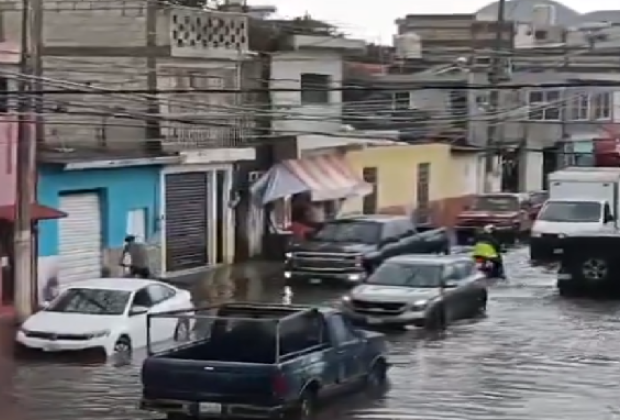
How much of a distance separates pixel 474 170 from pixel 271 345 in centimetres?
4523

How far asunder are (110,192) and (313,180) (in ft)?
34.6

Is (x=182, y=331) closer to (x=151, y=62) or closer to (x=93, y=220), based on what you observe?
(x=93, y=220)

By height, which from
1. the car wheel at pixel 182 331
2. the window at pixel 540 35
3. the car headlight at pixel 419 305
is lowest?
the car headlight at pixel 419 305

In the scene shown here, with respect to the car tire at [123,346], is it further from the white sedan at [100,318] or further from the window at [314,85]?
the window at [314,85]

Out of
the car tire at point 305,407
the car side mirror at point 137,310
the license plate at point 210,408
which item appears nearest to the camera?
the license plate at point 210,408

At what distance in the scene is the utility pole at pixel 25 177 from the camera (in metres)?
27.5

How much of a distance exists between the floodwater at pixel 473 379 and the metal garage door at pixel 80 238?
9.26 meters

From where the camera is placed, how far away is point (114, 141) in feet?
129

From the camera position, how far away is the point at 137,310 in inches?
997

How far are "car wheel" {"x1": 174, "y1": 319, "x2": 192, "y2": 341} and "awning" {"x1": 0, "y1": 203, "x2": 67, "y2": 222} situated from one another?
33.7 ft

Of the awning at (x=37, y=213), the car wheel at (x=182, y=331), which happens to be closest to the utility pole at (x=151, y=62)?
the awning at (x=37, y=213)

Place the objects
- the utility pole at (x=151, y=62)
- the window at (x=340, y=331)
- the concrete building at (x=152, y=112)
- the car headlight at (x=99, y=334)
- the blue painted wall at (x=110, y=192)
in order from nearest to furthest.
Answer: the window at (x=340, y=331)
the car headlight at (x=99, y=334)
the blue painted wall at (x=110, y=192)
the concrete building at (x=152, y=112)
the utility pole at (x=151, y=62)

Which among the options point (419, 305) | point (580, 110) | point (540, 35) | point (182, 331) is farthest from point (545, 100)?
point (182, 331)

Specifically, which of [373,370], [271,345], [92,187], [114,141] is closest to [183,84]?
[114,141]
